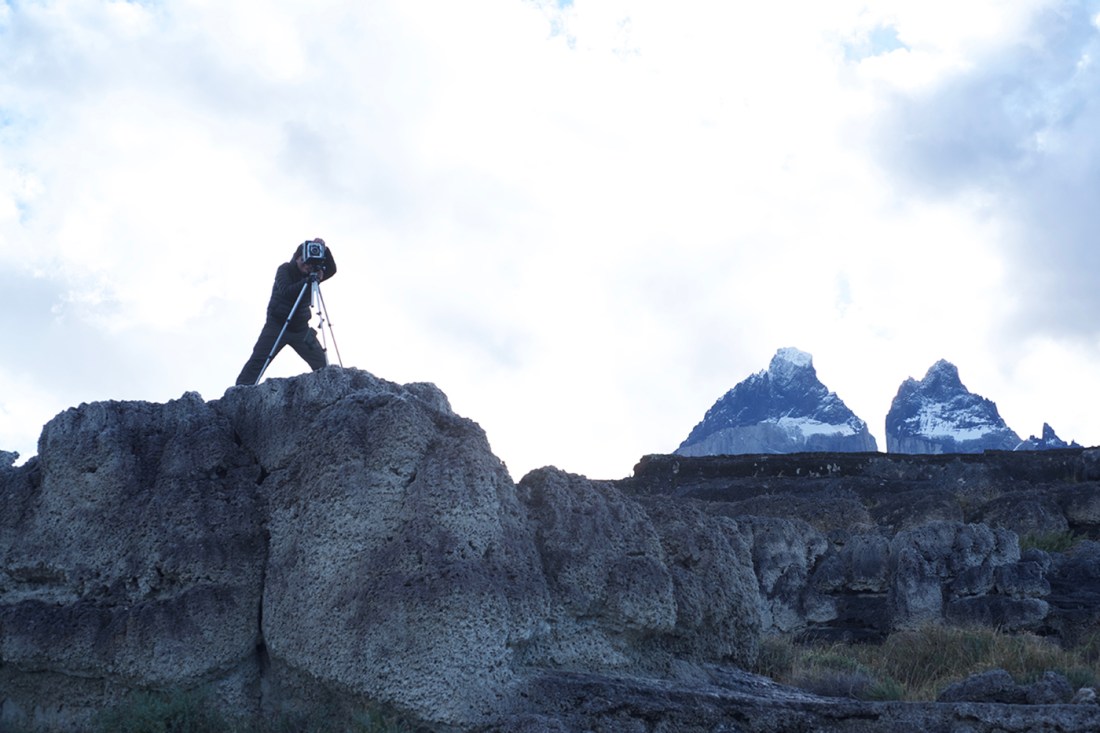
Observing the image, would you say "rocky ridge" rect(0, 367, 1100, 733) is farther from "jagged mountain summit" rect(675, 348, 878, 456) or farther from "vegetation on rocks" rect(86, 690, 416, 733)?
"jagged mountain summit" rect(675, 348, 878, 456)

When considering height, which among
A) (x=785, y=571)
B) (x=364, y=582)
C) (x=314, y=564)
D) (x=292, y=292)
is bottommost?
(x=364, y=582)

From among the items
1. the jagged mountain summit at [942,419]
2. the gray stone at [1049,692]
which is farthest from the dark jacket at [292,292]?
the jagged mountain summit at [942,419]

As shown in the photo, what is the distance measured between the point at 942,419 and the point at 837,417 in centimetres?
790

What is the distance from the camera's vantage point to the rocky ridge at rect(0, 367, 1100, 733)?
18.9 ft

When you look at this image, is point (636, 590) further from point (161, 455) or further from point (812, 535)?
point (812, 535)

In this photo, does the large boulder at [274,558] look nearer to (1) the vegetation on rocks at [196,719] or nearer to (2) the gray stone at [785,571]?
(1) the vegetation on rocks at [196,719]

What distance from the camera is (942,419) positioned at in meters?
89.4

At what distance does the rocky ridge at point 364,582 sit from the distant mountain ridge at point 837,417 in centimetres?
6810

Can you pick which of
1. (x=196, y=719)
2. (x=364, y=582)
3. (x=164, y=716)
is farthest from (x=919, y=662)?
(x=164, y=716)

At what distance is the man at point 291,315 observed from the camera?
8.55 m

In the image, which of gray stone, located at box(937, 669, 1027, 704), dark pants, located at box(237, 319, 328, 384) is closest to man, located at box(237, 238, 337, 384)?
dark pants, located at box(237, 319, 328, 384)

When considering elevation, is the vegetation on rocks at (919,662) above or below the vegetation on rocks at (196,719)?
above

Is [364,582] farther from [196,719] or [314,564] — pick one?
[196,719]

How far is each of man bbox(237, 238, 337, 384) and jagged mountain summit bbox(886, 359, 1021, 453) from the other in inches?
3017
